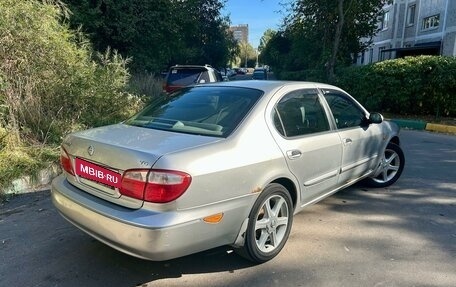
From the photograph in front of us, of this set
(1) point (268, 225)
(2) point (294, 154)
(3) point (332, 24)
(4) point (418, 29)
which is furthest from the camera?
(4) point (418, 29)

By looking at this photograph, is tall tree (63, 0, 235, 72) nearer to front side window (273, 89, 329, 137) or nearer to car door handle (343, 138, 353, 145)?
front side window (273, 89, 329, 137)

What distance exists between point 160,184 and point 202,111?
1.13 meters

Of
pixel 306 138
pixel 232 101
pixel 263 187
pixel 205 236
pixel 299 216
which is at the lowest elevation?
pixel 299 216

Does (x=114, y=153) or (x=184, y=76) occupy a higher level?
(x=184, y=76)

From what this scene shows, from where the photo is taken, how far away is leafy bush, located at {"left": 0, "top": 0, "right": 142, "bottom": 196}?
222 inches

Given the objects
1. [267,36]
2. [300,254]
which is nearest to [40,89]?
[300,254]

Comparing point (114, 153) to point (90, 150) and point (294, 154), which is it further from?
point (294, 154)

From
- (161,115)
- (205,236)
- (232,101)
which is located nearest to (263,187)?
(205,236)

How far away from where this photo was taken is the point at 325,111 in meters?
4.12

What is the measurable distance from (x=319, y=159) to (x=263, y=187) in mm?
953

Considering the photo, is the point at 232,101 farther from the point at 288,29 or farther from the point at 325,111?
the point at 288,29

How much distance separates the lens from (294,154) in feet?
11.3

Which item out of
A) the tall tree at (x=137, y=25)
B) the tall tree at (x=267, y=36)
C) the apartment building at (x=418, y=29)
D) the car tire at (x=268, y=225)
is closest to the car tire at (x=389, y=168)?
the car tire at (x=268, y=225)

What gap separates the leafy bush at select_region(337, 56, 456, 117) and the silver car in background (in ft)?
29.4
